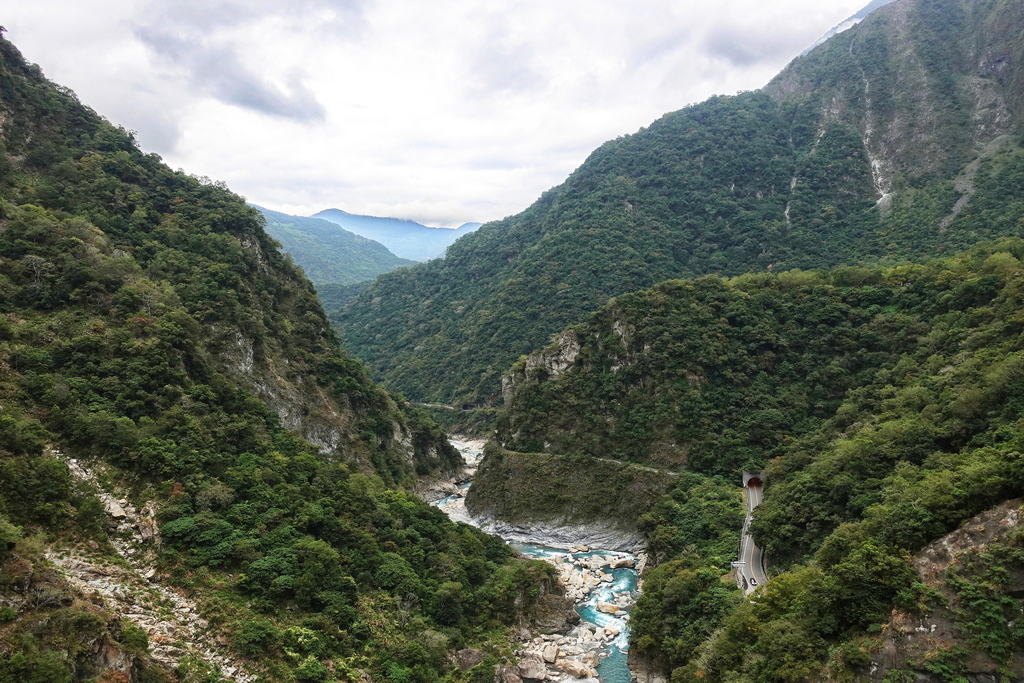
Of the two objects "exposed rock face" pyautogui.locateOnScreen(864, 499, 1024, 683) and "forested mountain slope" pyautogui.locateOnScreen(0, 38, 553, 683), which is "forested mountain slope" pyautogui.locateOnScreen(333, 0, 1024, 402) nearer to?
"forested mountain slope" pyautogui.locateOnScreen(0, 38, 553, 683)

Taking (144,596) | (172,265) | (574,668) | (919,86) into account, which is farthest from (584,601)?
(919,86)

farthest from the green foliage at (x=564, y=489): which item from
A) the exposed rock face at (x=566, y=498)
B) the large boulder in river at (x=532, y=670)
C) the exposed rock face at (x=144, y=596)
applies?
the exposed rock face at (x=144, y=596)

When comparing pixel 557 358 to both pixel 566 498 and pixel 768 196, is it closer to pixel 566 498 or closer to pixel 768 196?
pixel 566 498

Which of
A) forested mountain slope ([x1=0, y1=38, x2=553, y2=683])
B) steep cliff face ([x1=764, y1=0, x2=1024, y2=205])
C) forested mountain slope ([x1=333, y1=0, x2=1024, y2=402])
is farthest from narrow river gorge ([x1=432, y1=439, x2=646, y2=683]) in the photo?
steep cliff face ([x1=764, y1=0, x2=1024, y2=205])

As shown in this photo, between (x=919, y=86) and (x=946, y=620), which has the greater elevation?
(x=919, y=86)

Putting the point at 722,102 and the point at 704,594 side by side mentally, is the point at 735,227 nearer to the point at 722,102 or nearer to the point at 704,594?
the point at 722,102

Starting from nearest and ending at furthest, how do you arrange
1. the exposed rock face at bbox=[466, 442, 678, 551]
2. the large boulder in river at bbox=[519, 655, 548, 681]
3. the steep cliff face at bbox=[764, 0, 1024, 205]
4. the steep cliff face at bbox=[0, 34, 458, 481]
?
1. the large boulder in river at bbox=[519, 655, 548, 681]
2. the steep cliff face at bbox=[0, 34, 458, 481]
3. the exposed rock face at bbox=[466, 442, 678, 551]
4. the steep cliff face at bbox=[764, 0, 1024, 205]
